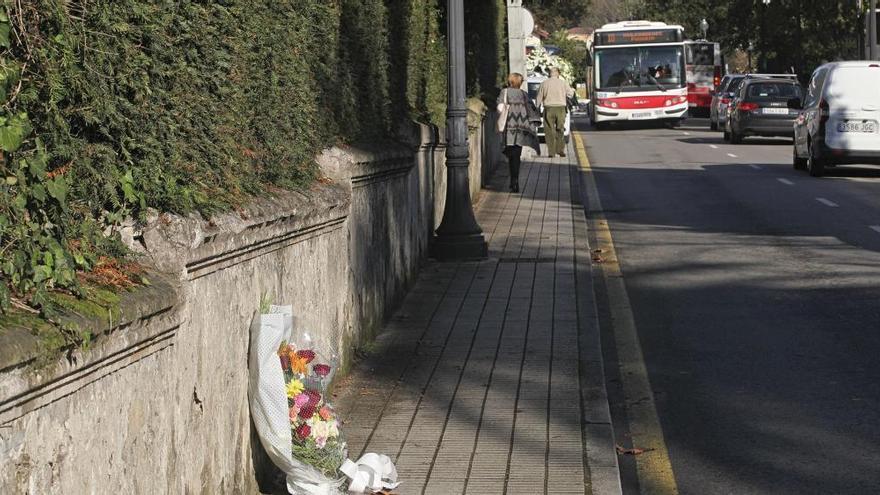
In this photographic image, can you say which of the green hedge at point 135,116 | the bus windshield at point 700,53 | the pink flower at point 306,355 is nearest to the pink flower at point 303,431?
the pink flower at point 306,355

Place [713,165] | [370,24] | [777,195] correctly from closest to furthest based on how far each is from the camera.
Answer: [370,24] → [777,195] → [713,165]

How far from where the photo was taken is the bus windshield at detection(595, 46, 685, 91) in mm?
47938

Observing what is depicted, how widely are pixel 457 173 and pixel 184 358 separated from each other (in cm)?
976

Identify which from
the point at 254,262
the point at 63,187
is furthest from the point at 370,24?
the point at 63,187

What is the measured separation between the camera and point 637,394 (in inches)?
346

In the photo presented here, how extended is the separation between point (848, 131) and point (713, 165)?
456cm

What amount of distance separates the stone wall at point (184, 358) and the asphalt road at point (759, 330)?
5.91 feet

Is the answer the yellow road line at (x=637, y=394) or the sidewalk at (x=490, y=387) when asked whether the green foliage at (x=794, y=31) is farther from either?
the sidewalk at (x=490, y=387)

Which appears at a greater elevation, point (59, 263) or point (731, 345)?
point (59, 263)

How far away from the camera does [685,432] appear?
777cm

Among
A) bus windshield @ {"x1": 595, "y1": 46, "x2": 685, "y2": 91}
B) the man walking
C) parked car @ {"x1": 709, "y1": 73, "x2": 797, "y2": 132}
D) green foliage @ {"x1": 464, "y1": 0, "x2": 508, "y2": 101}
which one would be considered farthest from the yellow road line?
bus windshield @ {"x1": 595, "y1": 46, "x2": 685, "y2": 91}

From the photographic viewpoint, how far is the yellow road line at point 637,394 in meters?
6.96

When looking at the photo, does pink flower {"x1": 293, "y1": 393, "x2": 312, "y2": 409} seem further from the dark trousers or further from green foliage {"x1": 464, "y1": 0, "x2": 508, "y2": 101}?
green foliage {"x1": 464, "y1": 0, "x2": 508, "y2": 101}

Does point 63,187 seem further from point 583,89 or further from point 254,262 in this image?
point 583,89
